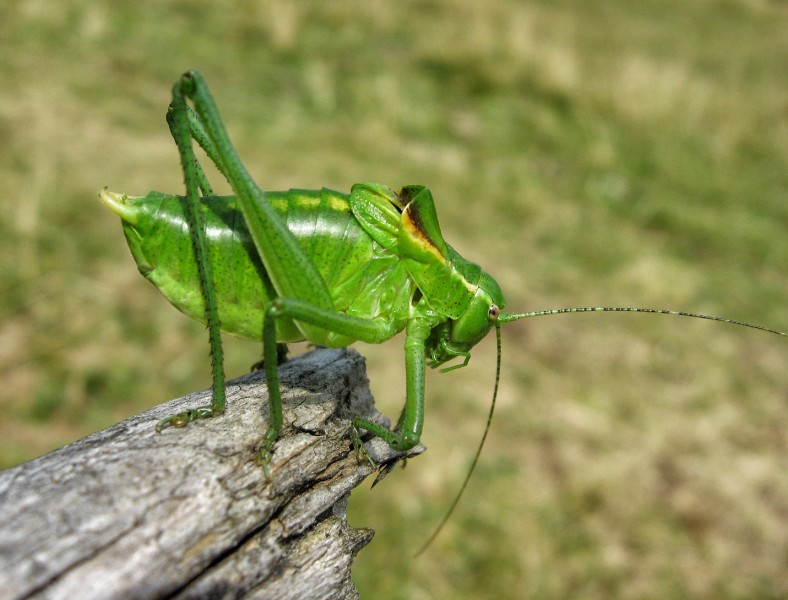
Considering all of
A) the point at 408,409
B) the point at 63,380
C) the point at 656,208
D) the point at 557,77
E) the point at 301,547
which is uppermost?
the point at 557,77

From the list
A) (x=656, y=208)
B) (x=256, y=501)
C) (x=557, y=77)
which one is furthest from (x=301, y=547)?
(x=557, y=77)

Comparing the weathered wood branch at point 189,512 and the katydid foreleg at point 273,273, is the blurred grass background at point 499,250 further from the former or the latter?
the weathered wood branch at point 189,512

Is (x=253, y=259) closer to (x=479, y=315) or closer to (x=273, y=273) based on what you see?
(x=273, y=273)

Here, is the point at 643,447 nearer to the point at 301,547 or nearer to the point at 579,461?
the point at 579,461

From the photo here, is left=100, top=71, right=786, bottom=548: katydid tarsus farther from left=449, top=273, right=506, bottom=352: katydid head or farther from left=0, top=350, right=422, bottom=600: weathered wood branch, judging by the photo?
left=0, top=350, right=422, bottom=600: weathered wood branch

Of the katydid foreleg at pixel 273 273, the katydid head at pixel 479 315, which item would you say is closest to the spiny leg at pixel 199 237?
the katydid foreleg at pixel 273 273

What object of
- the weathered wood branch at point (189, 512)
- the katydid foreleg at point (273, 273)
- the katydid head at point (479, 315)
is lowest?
the weathered wood branch at point (189, 512)
